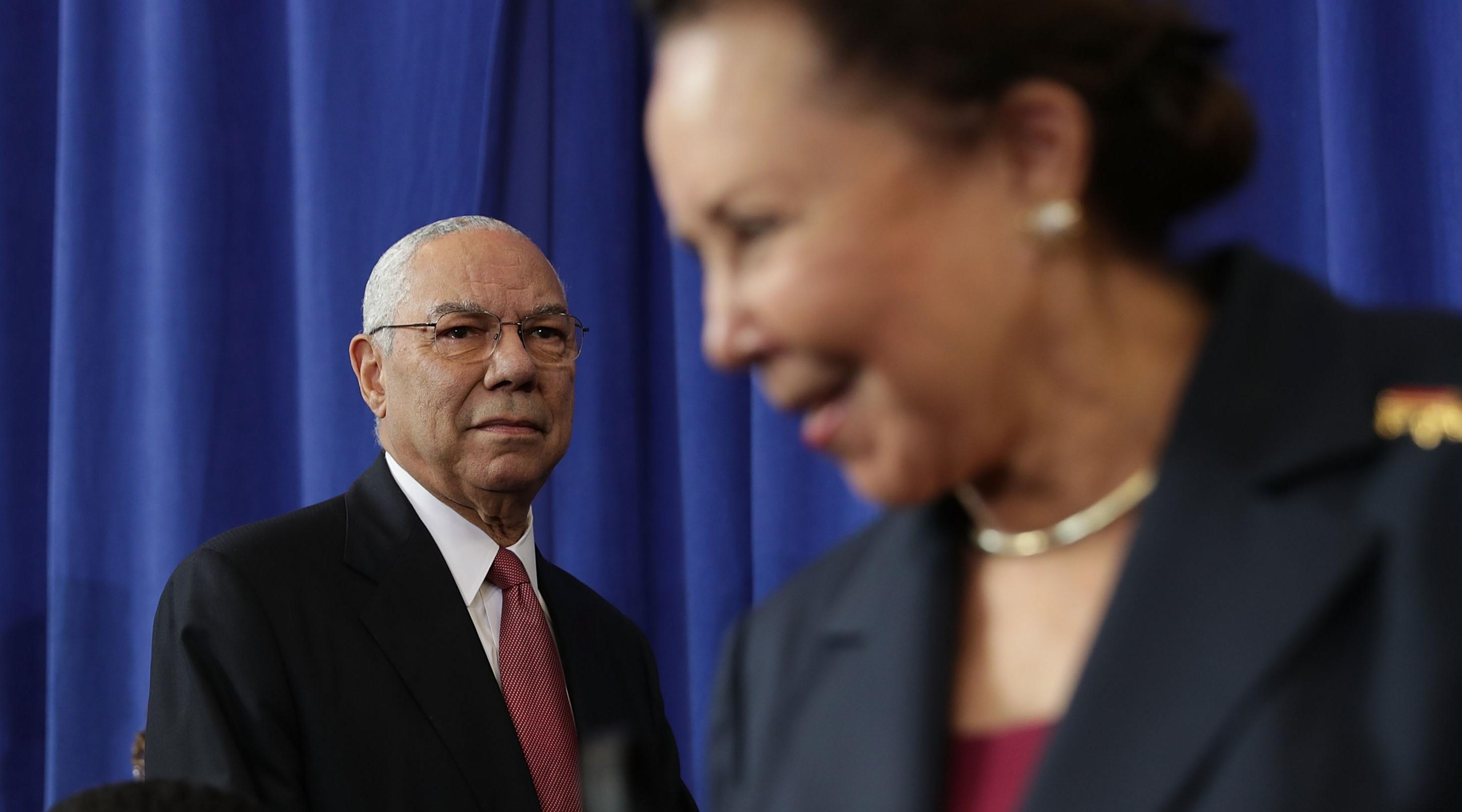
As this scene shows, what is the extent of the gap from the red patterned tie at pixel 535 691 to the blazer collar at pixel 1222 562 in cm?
129

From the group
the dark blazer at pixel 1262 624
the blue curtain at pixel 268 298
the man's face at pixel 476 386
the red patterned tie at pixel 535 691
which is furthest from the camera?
the blue curtain at pixel 268 298

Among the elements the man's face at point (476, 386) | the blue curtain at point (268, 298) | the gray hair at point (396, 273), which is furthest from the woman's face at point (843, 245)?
the blue curtain at point (268, 298)

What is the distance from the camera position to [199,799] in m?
1.03

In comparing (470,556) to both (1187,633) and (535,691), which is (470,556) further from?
(1187,633)

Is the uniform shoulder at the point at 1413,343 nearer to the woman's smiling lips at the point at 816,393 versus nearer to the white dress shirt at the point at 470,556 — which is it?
the woman's smiling lips at the point at 816,393

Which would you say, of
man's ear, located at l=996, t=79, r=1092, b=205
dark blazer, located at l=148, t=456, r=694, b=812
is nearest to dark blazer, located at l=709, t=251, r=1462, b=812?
man's ear, located at l=996, t=79, r=1092, b=205

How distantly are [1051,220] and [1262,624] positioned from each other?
196 millimetres

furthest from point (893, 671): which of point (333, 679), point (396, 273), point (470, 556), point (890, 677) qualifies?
point (396, 273)

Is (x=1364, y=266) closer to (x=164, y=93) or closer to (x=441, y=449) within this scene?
(x=441, y=449)

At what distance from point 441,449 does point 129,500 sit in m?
0.92

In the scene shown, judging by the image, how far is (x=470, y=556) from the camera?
6.64ft

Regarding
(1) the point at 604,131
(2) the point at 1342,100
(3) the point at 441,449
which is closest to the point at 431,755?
(3) the point at 441,449

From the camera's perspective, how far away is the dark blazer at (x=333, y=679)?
5.62 feet

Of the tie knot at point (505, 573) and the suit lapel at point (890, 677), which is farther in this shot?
the tie knot at point (505, 573)
